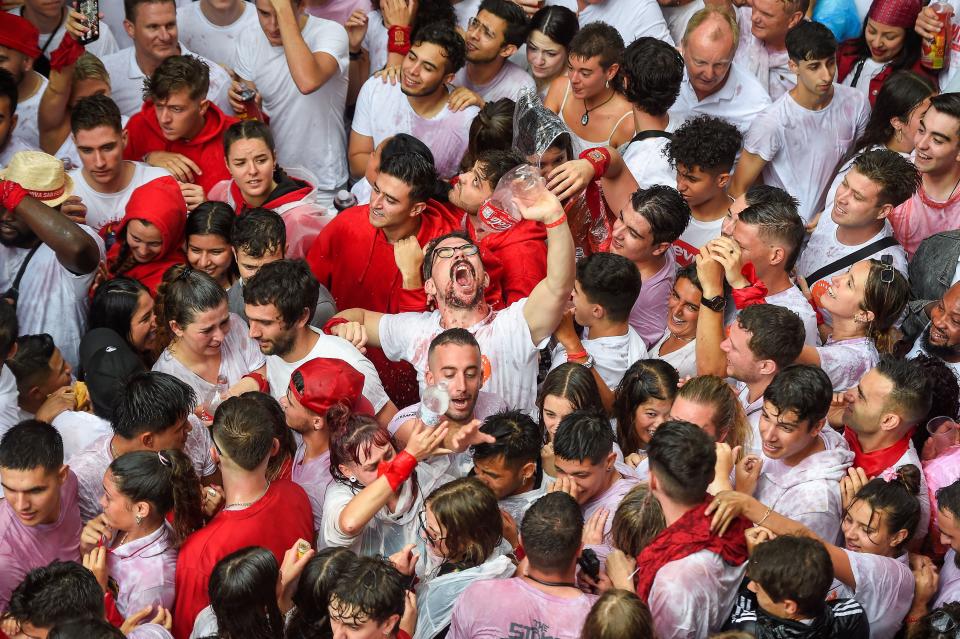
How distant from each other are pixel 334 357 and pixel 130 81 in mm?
2863

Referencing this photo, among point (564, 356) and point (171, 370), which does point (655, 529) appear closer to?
point (564, 356)

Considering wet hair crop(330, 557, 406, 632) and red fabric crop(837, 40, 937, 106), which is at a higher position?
red fabric crop(837, 40, 937, 106)

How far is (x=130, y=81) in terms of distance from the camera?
6.74 meters

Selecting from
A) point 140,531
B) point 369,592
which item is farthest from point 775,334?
point 140,531

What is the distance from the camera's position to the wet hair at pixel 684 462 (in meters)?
3.76

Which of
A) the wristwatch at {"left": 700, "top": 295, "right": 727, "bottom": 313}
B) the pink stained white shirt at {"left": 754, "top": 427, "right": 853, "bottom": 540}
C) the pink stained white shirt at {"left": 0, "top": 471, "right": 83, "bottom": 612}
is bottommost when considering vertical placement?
the pink stained white shirt at {"left": 0, "top": 471, "right": 83, "bottom": 612}

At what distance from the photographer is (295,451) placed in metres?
4.73

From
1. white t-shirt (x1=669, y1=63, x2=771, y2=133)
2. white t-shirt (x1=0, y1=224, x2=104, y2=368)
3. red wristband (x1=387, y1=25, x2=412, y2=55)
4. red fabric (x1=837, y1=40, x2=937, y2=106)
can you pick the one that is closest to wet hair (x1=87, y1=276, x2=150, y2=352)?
white t-shirt (x1=0, y1=224, x2=104, y2=368)

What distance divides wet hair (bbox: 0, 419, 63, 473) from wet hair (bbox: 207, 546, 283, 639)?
82cm

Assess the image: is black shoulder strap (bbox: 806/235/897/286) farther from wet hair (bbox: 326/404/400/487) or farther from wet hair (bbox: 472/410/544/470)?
wet hair (bbox: 326/404/400/487)

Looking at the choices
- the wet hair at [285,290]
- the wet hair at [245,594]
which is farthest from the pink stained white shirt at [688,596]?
the wet hair at [285,290]

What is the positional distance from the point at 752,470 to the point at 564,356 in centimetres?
104

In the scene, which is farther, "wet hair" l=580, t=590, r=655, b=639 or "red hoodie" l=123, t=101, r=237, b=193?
"red hoodie" l=123, t=101, r=237, b=193

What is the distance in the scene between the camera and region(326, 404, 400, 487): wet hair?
4.11 m
